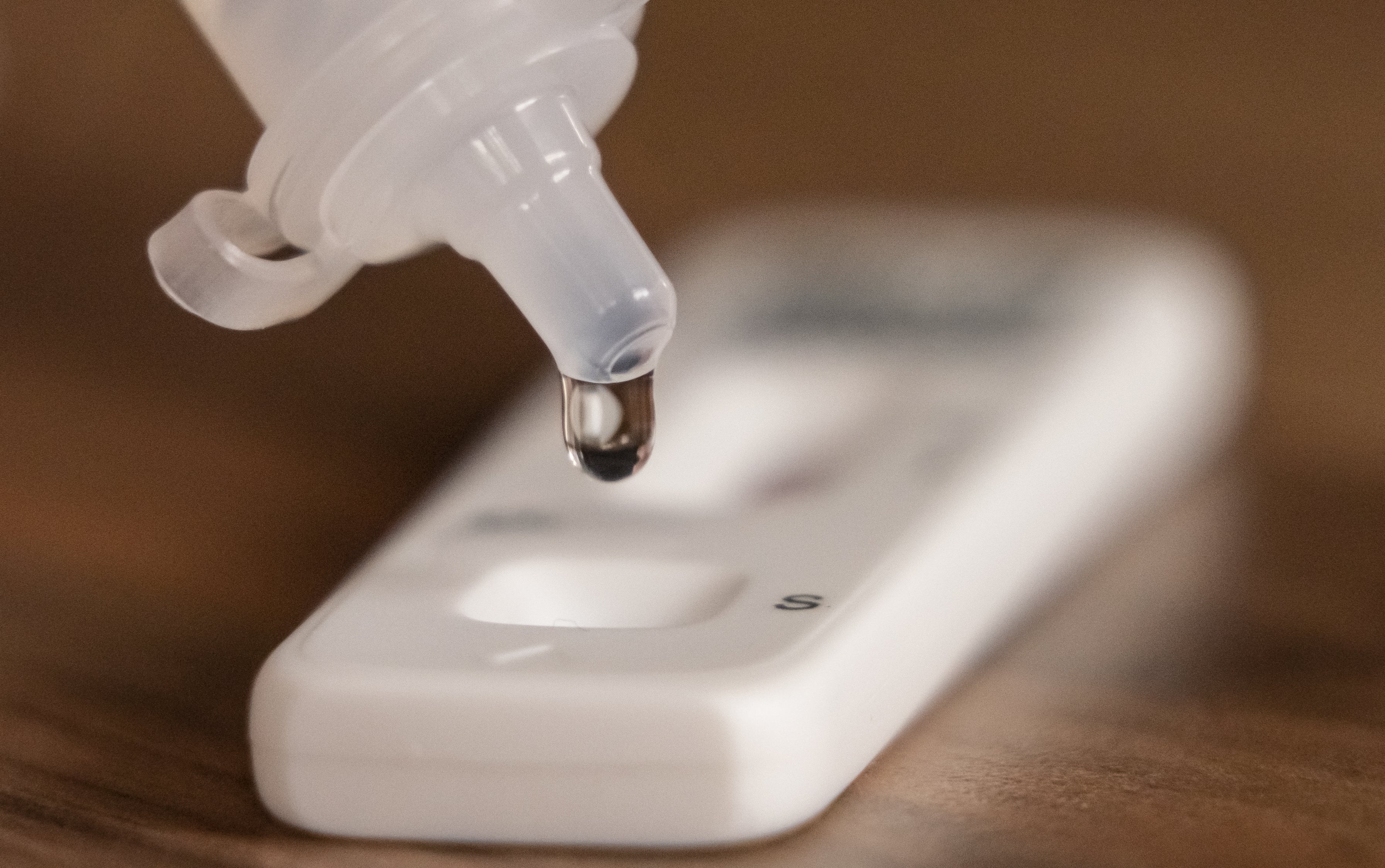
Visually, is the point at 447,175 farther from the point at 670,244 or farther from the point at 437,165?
the point at 670,244

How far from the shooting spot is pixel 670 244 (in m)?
0.57

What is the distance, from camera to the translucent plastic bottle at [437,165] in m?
0.26

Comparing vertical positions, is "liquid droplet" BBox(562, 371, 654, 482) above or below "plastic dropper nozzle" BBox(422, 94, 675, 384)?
below

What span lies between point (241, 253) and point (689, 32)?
422 mm

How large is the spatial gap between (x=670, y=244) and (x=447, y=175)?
297mm

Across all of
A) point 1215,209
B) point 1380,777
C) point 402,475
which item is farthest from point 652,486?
point 1215,209

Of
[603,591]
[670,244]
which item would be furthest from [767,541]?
[670,244]

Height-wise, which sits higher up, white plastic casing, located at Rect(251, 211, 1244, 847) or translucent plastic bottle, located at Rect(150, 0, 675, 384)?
translucent plastic bottle, located at Rect(150, 0, 675, 384)

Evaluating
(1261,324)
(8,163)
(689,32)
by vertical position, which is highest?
(8,163)

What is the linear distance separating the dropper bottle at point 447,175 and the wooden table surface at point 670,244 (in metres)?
0.08

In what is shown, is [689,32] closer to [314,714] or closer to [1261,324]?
[1261,324]

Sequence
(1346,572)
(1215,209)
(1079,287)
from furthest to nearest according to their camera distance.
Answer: (1215,209), (1079,287), (1346,572)

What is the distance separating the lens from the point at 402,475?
42 cm

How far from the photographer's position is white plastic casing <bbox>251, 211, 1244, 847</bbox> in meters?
0.26
